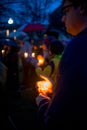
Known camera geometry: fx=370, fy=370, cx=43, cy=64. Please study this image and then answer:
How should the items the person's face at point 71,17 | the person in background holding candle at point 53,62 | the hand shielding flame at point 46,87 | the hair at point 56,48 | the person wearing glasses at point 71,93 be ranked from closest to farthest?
1. the person wearing glasses at point 71,93
2. the person's face at point 71,17
3. the hand shielding flame at point 46,87
4. the person in background holding candle at point 53,62
5. the hair at point 56,48

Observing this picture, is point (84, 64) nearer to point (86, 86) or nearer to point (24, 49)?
point (86, 86)

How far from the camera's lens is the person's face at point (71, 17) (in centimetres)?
164

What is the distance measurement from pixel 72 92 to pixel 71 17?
0.40m

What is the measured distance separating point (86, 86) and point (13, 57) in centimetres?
965

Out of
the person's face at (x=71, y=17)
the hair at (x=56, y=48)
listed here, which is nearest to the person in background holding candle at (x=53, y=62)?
the hair at (x=56, y=48)

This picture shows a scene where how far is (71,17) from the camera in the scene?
5.50 ft

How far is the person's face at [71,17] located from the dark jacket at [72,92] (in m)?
0.18

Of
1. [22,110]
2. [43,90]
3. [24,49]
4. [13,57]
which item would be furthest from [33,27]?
[43,90]

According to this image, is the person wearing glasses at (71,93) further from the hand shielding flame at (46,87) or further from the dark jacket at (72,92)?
the hand shielding flame at (46,87)

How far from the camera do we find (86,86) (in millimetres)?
1435

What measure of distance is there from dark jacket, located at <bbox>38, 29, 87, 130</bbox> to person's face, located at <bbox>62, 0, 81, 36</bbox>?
0.18 metres

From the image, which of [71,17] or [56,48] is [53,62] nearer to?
[56,48]

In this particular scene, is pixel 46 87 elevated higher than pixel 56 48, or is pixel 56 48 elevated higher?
pixel 46 87

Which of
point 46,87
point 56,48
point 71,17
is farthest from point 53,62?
point 71,17
